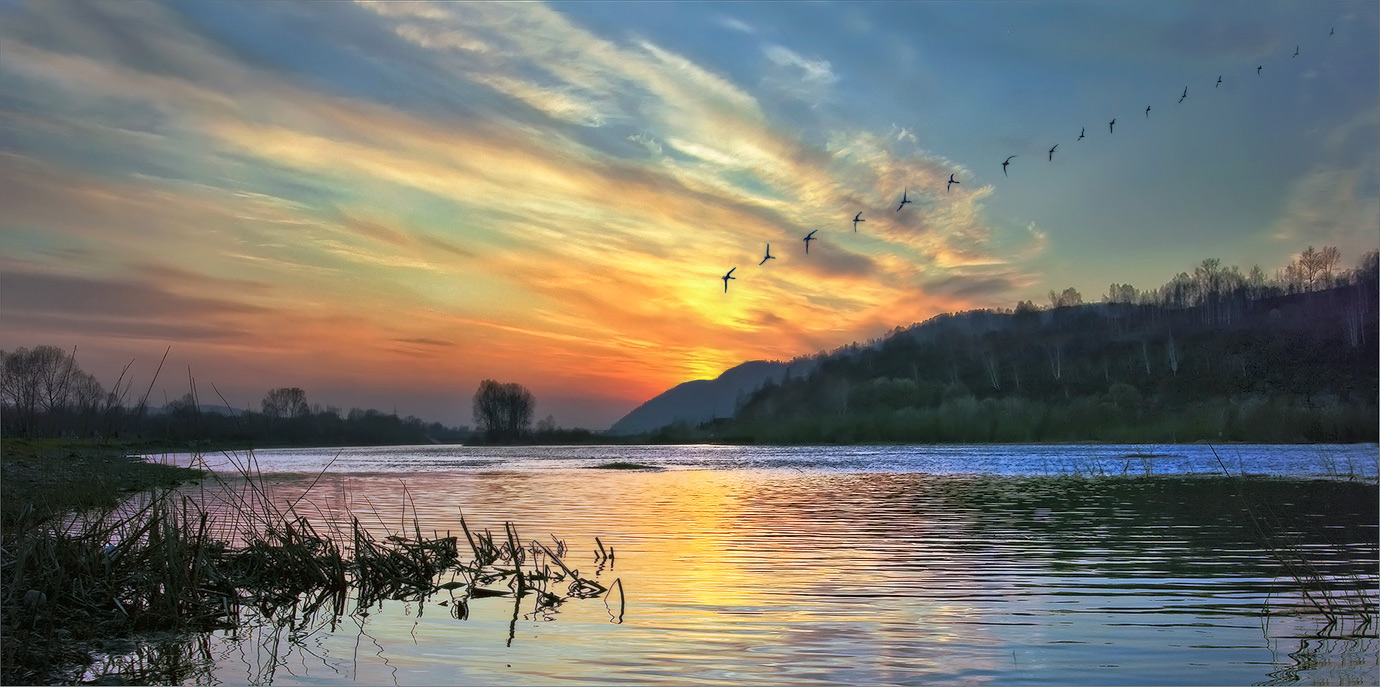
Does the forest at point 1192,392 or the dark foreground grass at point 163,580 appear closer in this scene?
the dark foreground grass at point 163,580

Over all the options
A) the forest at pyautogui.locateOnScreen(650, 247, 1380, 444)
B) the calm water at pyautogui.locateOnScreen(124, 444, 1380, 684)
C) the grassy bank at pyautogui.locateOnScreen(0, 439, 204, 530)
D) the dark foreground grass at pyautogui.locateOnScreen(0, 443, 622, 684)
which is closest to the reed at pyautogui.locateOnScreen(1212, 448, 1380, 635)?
the calm water at pyautogui.locateOnScreen(124, 444, 1380, 684)

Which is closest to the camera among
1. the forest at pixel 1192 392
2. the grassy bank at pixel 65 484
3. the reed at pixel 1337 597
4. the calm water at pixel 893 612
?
the calm water at pixel 893 612

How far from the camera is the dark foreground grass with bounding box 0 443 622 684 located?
8.98 metres

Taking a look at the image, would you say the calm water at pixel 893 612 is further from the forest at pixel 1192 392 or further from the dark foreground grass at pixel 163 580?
the forest at pixel 1192 392

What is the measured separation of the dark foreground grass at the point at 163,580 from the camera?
898cm

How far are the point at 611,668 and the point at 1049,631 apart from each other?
17.1 feet

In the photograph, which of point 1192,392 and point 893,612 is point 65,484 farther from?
point 1192,392

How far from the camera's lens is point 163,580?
10.1 meters

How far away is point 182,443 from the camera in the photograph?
38.4 feet

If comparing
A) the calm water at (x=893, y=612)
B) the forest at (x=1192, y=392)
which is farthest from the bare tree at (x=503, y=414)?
the calm water at (x=893, y=612)

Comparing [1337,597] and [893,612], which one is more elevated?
[1337,597]

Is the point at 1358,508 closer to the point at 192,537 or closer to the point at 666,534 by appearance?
the point at 666,534

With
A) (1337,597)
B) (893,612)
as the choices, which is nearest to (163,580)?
(893,612)

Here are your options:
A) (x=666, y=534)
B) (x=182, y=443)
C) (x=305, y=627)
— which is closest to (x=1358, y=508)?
(x=666, y=534)
